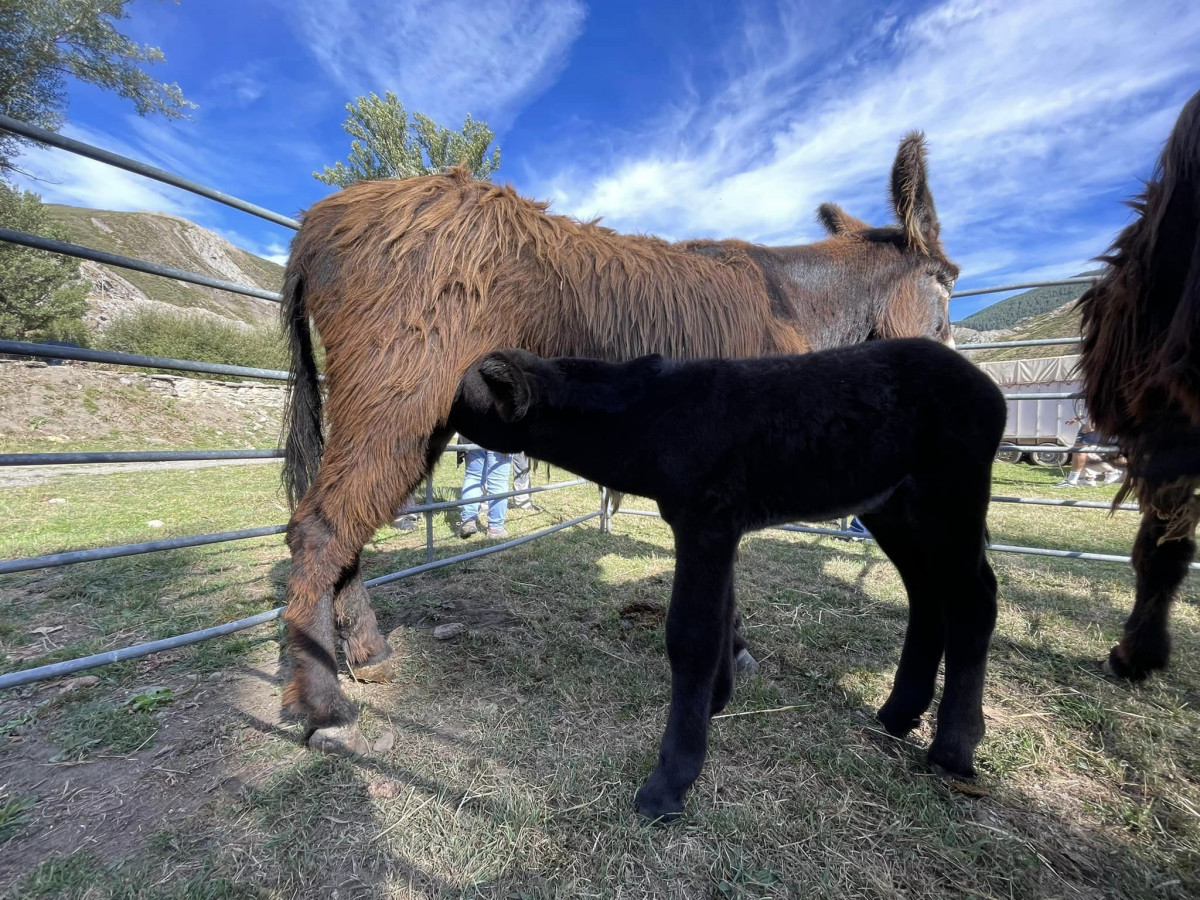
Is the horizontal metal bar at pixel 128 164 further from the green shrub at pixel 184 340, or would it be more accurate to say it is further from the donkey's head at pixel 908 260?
the green shrub at pixel 184 340

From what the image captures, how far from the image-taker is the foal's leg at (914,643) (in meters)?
2.24

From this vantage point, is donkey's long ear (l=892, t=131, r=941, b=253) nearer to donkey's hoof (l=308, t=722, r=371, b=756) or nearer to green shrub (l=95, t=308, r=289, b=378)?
donkey's hoof (l=308, t=722, r=371, b=756)

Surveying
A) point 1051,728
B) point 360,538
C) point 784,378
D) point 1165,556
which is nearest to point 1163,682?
point 1165,556

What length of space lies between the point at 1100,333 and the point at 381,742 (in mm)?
3616

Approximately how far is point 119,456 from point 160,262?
151 feet

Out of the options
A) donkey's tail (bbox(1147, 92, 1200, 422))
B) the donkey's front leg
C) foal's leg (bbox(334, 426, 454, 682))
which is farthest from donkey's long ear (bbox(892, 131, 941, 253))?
foal's leg (bbox(334, 426, 454, 682))

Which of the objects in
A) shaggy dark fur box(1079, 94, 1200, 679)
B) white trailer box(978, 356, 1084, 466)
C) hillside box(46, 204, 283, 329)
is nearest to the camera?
shaggy dark fur box(1079, 94, 1200, 679)

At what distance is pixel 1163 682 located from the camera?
268 centimetres

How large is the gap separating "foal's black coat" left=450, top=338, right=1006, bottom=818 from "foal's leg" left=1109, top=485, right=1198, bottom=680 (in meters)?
1.39

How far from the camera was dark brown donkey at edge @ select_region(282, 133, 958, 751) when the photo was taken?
2.26 meters

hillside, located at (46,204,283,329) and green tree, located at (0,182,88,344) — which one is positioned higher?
hillside, located at (46,204,283,329)

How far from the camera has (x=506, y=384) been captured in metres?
1.96

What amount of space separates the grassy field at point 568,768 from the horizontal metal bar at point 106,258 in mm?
2089

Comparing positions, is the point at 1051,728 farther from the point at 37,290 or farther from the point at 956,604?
the point at 37,290
